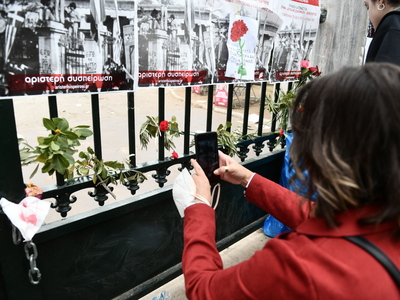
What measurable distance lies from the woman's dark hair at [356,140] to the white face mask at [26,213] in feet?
3.39

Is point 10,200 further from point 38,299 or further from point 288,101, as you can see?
point 288,101

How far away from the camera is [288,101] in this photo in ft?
8.47

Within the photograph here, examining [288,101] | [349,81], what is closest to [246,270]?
[349,81]

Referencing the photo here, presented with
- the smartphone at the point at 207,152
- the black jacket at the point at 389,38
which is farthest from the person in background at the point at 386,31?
the smartphone at the point at 207,152

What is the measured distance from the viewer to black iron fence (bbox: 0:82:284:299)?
1.37 metres

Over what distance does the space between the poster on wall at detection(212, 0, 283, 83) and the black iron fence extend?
158 millimetres

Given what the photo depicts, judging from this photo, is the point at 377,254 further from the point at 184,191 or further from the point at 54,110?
the point at 54,110

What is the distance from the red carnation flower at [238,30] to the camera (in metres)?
1.96

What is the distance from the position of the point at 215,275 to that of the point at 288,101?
1.84 m

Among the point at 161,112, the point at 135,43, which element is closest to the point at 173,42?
the point at 135,43

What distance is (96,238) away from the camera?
169 centimetres

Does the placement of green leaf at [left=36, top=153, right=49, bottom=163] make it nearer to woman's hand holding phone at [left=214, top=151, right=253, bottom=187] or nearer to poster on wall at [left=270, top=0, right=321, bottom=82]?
woman's hand holding phone at [left=214, top=151, right=253, bottom=187]

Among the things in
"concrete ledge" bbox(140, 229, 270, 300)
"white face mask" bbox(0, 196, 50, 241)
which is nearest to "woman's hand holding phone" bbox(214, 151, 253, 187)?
"white face mask" bbox(0, 196, 50, 241)

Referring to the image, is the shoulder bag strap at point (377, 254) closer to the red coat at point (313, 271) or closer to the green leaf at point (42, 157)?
the red coat at point (313, 271)
